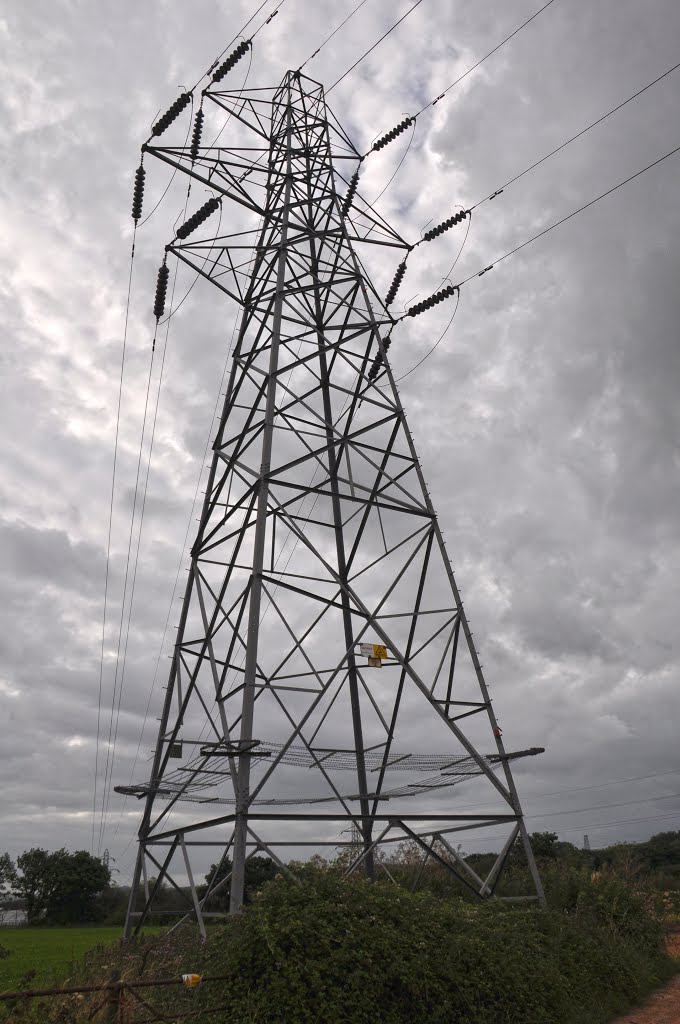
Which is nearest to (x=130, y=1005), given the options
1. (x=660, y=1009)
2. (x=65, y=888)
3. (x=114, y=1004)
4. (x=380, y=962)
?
(x=114, y=1004)

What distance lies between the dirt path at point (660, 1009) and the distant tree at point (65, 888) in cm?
5006

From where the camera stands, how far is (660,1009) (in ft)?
41.0

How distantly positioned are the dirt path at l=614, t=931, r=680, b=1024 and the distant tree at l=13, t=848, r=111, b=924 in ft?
164

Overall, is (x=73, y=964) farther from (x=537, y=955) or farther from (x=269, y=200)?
(x=269, y=200)

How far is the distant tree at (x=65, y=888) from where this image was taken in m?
54.0

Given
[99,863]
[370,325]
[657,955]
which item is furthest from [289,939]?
[99,863]

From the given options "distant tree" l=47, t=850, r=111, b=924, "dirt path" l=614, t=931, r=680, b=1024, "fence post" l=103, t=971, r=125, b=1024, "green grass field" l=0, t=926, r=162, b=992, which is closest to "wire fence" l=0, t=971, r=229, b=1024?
"fence post" l=103, t=971, r=125, b=1024

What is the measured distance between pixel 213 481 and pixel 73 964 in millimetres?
9074

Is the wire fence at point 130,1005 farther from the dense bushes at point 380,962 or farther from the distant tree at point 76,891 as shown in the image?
the distant tree at point 76,891

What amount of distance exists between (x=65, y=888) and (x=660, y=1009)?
171 ft

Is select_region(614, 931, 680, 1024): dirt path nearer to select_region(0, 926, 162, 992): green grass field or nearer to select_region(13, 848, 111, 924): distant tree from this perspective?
select_region(0, 926, 162, 992): green grass field

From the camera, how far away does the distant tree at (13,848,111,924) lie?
177 feet

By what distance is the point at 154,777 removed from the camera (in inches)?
518

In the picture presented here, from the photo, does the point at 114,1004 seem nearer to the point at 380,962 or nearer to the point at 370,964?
the point at 370,964
